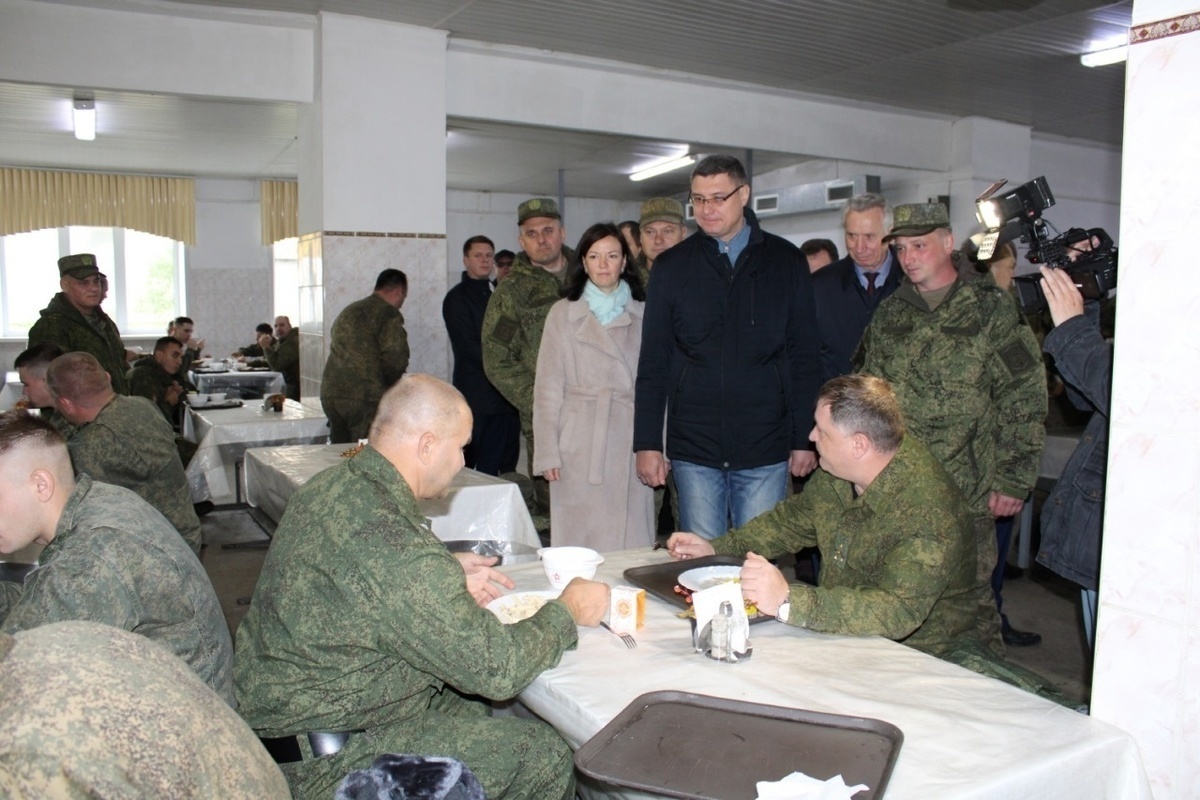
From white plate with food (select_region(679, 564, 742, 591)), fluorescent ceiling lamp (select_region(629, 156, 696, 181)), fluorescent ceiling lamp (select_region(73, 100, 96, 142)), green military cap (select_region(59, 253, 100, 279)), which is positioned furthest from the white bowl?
fluorescent ceiling lamp (select_region(629, 156, 696, 181))

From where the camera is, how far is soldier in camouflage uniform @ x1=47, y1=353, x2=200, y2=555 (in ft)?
12.1

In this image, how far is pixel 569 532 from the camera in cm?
368

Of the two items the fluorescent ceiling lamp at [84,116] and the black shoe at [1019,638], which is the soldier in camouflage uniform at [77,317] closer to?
the fluorescent ceiling lamp at [84,116]

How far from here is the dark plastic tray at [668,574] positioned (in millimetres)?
2115

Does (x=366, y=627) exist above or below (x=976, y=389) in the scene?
below

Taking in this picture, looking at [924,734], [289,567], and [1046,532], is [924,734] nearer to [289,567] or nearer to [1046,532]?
[289,567]

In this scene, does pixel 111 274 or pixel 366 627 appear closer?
pixel 366 627

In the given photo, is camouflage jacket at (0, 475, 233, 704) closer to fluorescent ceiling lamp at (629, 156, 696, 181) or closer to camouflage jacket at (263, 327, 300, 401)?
camouflage jacket at (263, 327, 300, 401)

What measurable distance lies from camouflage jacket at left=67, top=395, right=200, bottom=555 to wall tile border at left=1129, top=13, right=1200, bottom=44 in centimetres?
348

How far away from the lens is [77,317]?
542 cm

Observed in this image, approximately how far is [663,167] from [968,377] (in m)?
7.73

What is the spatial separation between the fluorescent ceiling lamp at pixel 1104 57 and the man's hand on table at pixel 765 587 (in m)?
6.23

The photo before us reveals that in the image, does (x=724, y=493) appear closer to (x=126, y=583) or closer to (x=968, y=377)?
(x=968, y=377)

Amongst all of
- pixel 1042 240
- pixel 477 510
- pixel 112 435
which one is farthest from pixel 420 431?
pixel 112 435
